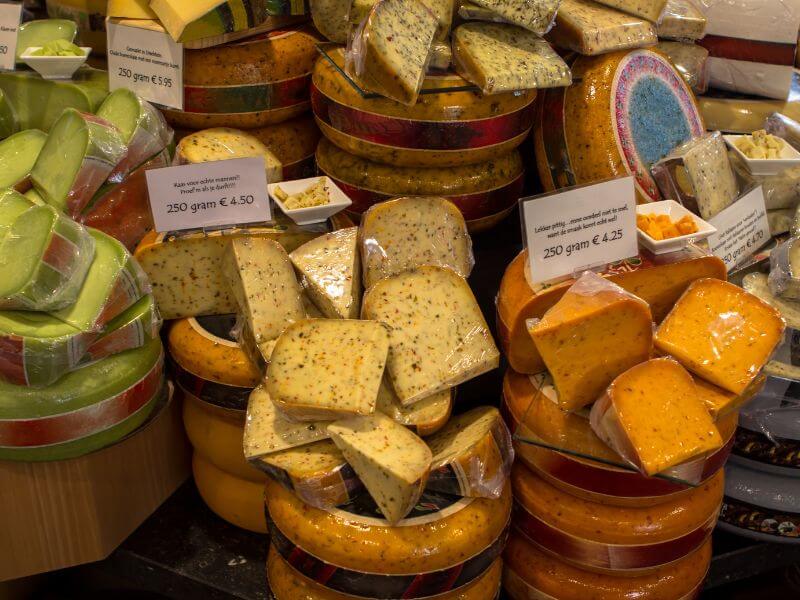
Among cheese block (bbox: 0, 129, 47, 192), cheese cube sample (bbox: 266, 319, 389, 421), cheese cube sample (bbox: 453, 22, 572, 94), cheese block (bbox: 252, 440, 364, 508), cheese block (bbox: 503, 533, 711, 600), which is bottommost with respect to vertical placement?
cheese block (bbox: 503, 533, 711, 600)

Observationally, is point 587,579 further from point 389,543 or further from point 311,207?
point 311,207

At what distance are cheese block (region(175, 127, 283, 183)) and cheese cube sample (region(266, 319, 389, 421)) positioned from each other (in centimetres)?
50

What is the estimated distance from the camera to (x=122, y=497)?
6.10 ft

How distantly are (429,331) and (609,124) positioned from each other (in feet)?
2.46

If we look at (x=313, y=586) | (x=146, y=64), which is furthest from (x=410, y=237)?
(x=146, y=64)

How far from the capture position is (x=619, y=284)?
1634 mm

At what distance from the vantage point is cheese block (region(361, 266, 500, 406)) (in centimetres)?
161

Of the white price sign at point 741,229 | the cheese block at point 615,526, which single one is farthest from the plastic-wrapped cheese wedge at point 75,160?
the white price sign at point 741,229

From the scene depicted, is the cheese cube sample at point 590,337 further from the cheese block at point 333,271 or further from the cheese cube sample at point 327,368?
the cheese block at point 333,271

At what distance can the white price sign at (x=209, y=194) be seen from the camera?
179 centimetres

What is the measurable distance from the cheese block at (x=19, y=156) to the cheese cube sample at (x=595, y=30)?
1300mm

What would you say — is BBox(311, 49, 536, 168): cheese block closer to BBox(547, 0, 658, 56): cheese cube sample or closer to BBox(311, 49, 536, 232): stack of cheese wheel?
BBox(311, 49, 536, 232): stack of cheese wheel

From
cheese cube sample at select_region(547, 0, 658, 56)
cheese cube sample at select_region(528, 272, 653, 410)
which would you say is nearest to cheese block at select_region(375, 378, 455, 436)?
cheese cube sample at select_region(528, 272, 653, 410)

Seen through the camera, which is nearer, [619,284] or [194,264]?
[619,284]
